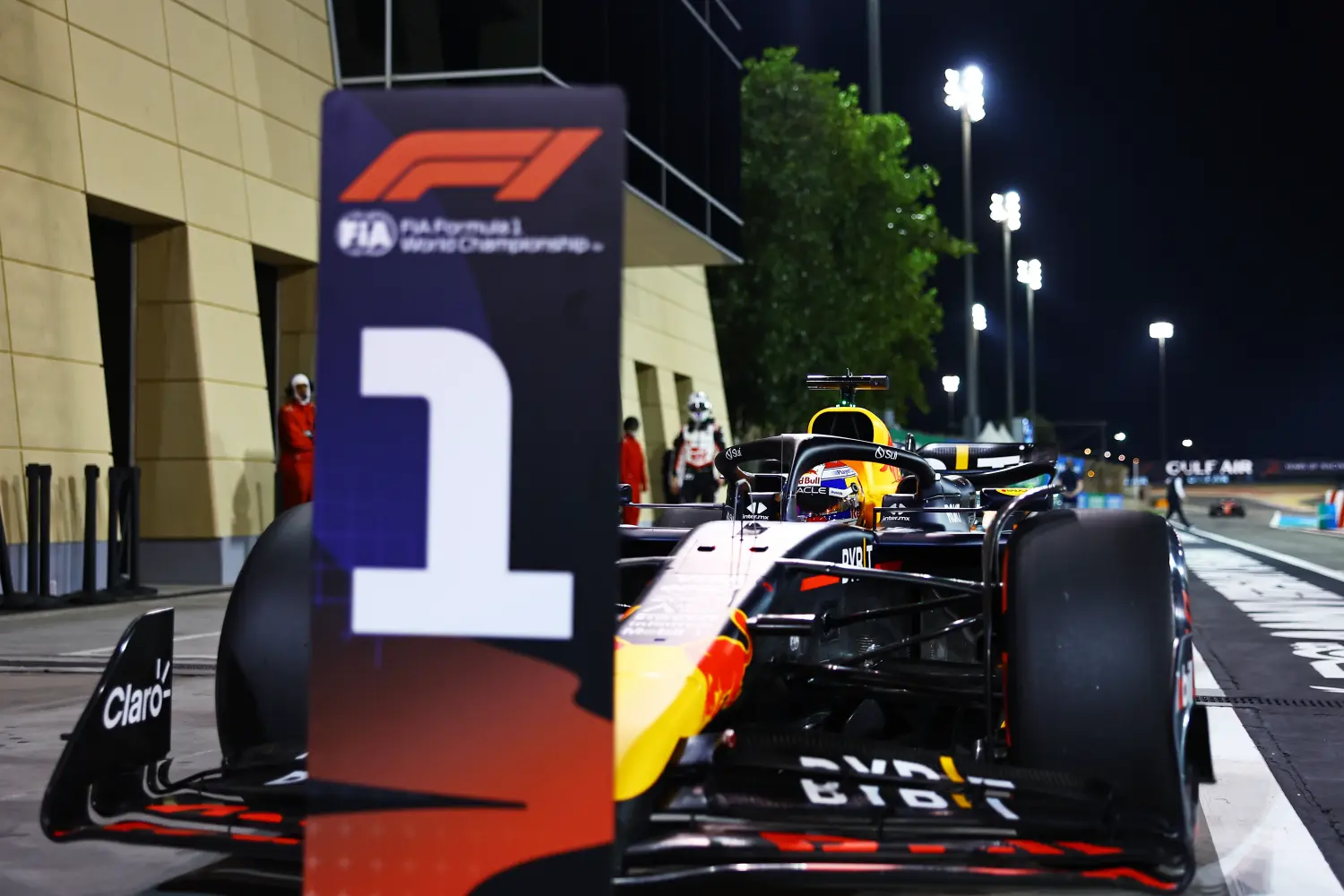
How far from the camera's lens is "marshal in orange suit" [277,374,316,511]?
12516mm

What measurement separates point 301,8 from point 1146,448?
5386 inches

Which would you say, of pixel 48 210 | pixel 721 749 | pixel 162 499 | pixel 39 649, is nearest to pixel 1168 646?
pixel 721 749

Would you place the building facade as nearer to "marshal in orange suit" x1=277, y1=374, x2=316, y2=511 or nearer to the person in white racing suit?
"marshal in orange suit" x1=277, y1=374, x2=316, y2=511

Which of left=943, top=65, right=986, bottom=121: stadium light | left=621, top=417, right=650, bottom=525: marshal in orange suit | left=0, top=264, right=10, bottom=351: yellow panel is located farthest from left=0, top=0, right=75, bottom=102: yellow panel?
left=943, top=65, right=986, bottom=121: stadium light

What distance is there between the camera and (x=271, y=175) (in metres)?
14.8

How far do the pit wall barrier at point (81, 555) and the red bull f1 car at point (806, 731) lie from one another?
737 centimetres

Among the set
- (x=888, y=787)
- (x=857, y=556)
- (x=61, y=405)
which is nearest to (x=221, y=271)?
(x=61, y=405)

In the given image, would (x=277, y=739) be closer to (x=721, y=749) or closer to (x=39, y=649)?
(x=721, y=749)

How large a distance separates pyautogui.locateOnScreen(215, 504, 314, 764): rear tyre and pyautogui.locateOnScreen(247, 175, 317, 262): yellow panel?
11049 millimetres

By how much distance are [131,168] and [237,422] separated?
2.54 meters

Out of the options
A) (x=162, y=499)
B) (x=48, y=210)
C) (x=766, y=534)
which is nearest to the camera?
(x=766, y=534)

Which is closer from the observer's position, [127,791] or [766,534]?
[127,791]

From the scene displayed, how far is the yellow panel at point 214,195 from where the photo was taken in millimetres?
13398

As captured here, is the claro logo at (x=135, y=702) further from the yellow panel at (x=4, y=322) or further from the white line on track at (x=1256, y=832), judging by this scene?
the yellow panel at (x=4, y=322)
